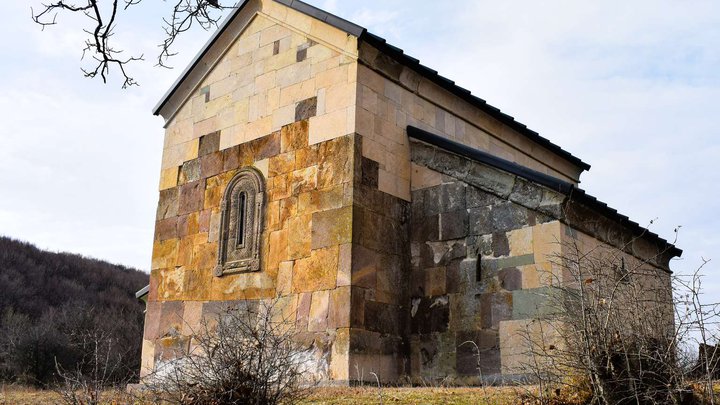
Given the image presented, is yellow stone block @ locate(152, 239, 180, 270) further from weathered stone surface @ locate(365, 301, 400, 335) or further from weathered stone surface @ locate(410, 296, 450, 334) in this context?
weathered stone surface @ locate(410, 296, 450, 334)

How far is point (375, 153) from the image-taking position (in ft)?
30.7

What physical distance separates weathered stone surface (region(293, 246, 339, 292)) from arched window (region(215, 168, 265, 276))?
81 cm

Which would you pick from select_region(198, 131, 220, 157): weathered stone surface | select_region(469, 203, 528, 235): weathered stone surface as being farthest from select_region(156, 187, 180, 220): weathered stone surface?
select_region(469, 203, 528, 235): weathered stone surface

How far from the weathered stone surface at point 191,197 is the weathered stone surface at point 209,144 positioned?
0.50 metres

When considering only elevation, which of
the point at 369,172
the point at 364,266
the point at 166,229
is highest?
the point at 369,172

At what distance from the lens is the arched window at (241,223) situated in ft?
32.2

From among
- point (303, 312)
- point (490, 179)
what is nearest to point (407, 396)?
point (303, 312)

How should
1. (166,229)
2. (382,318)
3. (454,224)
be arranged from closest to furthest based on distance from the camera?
(382,318)
(454,224)
(166,229)

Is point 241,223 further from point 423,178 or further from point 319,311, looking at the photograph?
point 423,178

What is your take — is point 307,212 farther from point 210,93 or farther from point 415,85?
point 210,93

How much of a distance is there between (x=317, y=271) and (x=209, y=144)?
333 centimetres

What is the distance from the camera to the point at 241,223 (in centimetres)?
1013

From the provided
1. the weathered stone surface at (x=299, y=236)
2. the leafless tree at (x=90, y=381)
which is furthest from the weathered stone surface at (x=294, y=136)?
the leafless tree at (x=90, y=381)

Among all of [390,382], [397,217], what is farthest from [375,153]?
[390,382]
